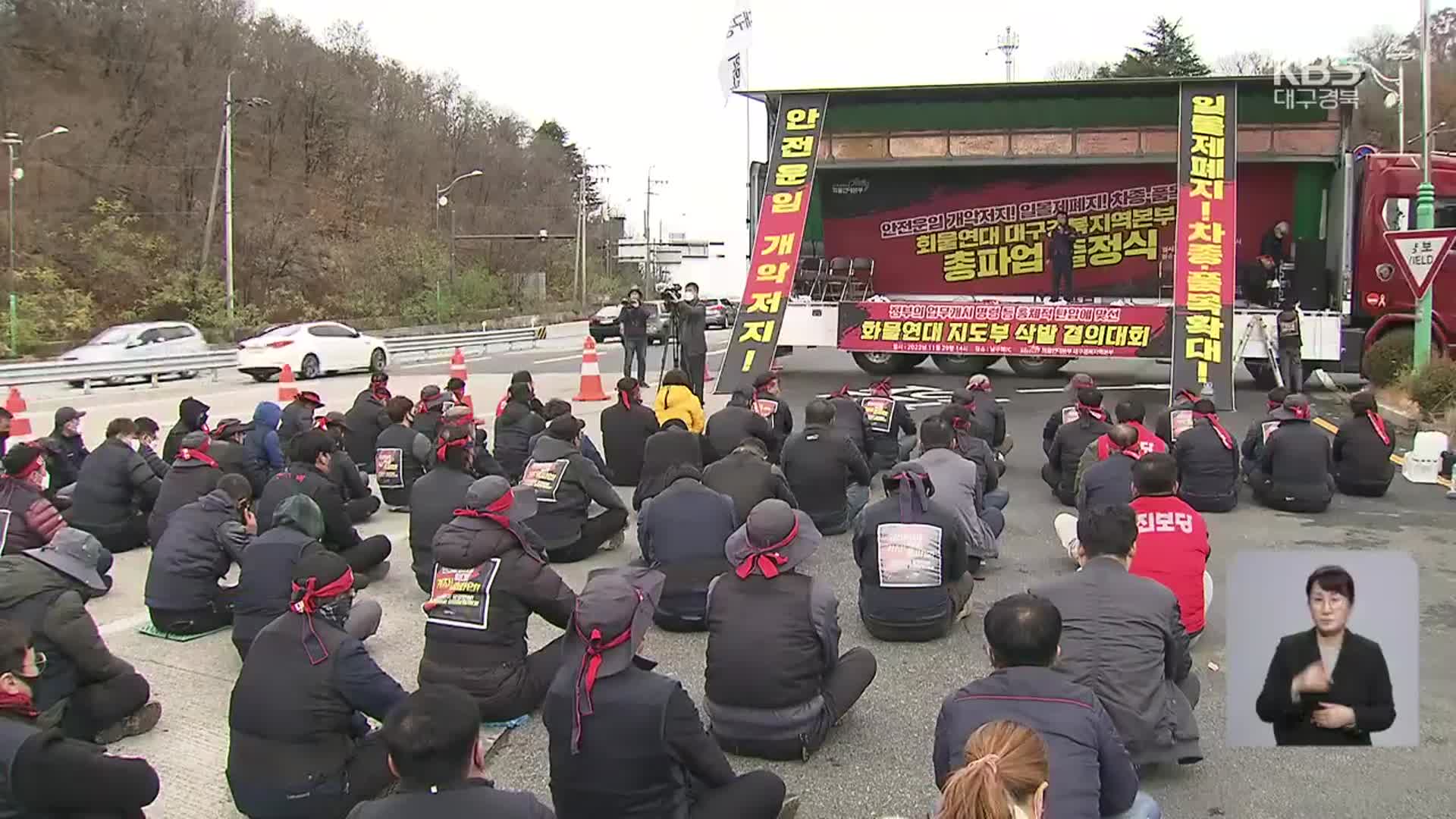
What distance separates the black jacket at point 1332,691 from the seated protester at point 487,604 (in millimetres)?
2804

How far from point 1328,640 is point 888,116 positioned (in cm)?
Result: 1790

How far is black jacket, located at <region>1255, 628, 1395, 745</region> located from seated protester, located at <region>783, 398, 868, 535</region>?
5.35 metres

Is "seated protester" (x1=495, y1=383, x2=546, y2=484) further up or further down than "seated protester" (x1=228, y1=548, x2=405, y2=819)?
further up

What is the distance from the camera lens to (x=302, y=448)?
25.0 ft

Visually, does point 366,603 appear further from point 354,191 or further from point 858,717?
point 354,191

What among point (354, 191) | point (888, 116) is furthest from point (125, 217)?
point (888, 116)

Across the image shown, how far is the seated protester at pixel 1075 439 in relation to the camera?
9930mm

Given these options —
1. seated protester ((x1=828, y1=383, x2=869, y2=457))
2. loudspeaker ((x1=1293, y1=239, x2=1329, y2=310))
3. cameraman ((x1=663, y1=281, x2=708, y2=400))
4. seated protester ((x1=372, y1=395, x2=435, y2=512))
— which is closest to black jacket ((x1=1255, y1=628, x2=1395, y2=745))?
seated protester ((x1=828, y1=383, x2=869, y2=457))

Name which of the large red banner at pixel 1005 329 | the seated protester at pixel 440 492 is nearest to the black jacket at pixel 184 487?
the seated protester at pixel 440 492

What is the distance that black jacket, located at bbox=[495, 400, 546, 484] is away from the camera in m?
10.3

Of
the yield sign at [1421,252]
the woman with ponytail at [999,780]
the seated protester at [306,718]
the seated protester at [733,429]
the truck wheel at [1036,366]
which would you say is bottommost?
the seated protester at [306,718]

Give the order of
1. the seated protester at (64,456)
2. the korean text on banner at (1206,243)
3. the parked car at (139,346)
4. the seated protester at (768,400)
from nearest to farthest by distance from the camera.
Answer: the seated protester at (64,456) → the seated protester at (768,400) → the korean text on banner at (1206,243) → the parked car at (139,346)

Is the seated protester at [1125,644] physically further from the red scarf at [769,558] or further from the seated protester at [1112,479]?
the seated protester at [1112,479]

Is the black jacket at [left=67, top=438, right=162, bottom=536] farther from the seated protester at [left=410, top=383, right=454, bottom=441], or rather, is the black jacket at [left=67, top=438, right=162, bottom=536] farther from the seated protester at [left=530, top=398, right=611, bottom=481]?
the seated protester at [left=530, top=398, right=611, bottom=481]
